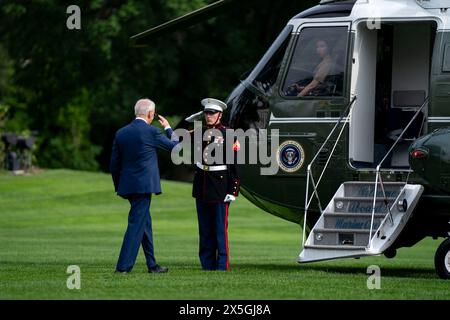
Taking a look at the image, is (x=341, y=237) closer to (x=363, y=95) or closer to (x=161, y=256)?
(x=363, y=95)

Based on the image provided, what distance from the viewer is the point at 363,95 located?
14672mm

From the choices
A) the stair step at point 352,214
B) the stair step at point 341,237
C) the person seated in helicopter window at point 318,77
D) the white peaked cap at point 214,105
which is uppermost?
the person seated in helicopter window at point 318,77

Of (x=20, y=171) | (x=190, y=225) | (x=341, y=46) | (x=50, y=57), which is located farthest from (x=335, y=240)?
(x=50, y=57)

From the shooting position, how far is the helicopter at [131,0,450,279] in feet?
44.4

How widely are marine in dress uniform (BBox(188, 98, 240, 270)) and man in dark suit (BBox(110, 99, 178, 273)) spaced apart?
706 millimetres

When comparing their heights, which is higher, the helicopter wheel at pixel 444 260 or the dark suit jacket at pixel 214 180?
the dark suit jacket at pixel 214 180

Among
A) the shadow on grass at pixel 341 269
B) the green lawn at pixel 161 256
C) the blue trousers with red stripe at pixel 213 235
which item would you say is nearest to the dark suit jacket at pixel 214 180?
the blue trousers with red stripe at pixel 213 235

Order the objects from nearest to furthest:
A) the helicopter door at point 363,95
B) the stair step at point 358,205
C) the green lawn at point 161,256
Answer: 1. the green lawn at point 161,256
2. the stair step at point 358,205
3. the helicopter door at point 363,95

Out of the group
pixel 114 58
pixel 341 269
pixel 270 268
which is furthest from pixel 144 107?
pixel 114 58

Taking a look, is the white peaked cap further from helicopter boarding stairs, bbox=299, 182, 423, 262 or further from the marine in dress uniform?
helicopter boarding stairs, bbox=299, 182, 423, 262

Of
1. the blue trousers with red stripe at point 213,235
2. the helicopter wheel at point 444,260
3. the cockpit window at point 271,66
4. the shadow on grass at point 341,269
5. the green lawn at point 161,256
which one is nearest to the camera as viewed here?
the green lawn at point 161,256

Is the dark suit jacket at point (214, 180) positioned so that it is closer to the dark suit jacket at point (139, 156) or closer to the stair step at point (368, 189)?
the dark suit jacket at point (139, 156)

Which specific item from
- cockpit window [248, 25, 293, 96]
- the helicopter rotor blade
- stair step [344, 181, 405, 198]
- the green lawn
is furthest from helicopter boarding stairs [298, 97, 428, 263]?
the helicopter rotor blade

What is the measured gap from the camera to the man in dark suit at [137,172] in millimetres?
13219
